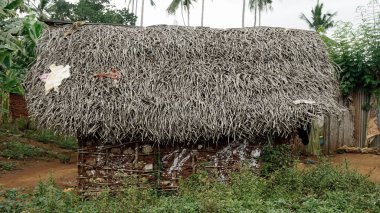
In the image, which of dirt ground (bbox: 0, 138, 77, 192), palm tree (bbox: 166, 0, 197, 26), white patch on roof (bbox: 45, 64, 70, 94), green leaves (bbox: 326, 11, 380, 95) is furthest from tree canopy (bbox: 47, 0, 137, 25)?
white patch on roof (bbox: 45, 64, 70, 94)

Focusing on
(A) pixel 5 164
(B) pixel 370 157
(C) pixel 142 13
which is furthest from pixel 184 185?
(C) pixel 142 13

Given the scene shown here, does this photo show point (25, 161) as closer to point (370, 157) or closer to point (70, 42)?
point (70, 42)

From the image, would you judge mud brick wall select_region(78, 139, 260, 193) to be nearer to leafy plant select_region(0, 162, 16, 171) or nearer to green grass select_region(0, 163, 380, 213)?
green grass select_region(0, 163, 380, 213)

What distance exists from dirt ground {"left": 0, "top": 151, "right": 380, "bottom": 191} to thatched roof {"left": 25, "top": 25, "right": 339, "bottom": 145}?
1973mm

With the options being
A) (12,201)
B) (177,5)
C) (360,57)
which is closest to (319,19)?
(177,5)

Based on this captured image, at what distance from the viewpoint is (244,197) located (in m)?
6.33

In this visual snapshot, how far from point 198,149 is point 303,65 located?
254 cm

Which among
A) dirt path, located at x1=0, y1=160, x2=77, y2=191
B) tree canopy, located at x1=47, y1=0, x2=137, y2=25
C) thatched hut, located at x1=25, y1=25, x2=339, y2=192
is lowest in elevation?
dirt path, located at x1=0, y1=160, x2=77, y2=191

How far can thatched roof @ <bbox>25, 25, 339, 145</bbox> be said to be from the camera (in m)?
7.07

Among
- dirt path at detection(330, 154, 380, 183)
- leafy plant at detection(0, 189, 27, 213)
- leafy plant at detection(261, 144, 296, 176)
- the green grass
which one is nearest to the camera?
the green grass

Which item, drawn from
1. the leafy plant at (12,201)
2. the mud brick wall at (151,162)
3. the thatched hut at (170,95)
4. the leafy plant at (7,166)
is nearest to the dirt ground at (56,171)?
the leafy plant at (7,166)

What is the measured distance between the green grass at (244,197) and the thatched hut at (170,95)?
52cm

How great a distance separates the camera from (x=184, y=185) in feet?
23.7

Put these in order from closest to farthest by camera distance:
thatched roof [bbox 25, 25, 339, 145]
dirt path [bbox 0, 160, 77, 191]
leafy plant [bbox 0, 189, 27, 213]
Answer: leafy plant [bbox 0, 189, 27, 213], thatched roof [bbox 25, 25, 339, 145], dirt path [bbox 0, 160, 77, 191]
